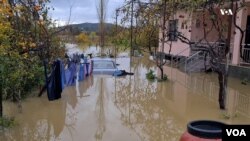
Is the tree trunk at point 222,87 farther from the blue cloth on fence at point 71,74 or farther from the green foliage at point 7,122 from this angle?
the blue cloth on fence at point 71,74

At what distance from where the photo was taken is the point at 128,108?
9.20 meters

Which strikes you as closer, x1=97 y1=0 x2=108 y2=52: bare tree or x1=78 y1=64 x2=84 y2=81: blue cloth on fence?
x1=78 y1=64 x2=84 y2=81: blue cloth on fence

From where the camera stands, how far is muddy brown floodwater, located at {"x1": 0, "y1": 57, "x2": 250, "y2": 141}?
22.5 feet

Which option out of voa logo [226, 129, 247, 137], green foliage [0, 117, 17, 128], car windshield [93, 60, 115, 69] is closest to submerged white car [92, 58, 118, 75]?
car windshield [93, 60, 115, 69]

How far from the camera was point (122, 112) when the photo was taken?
341 inches

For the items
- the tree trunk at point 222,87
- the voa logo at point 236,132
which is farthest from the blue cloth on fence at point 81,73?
the voa logo at point 236,132

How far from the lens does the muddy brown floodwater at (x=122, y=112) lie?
686 cm

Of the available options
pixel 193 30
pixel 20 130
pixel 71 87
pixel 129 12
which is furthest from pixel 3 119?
pixel 129 12

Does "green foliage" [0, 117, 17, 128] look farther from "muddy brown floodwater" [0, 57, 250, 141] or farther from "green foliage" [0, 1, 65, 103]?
"green foliage" [0, 1, 65, 103]

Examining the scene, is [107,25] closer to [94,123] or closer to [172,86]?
[172,86]

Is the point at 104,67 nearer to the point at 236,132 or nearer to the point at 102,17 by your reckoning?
the point at 236,132

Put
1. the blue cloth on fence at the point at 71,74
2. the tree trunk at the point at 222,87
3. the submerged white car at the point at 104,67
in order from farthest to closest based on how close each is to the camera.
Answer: the submerged white car at the point at 104,67 → the blue cloth on fence at the point at 71,74 → the tree trunk at the point at 222,87

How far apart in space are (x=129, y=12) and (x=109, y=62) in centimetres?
701

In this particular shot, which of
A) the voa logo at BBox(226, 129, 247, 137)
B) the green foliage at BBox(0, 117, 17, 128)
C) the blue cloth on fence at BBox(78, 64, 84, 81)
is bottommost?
the green foliage at BBox(0, 117, 17, 128)
